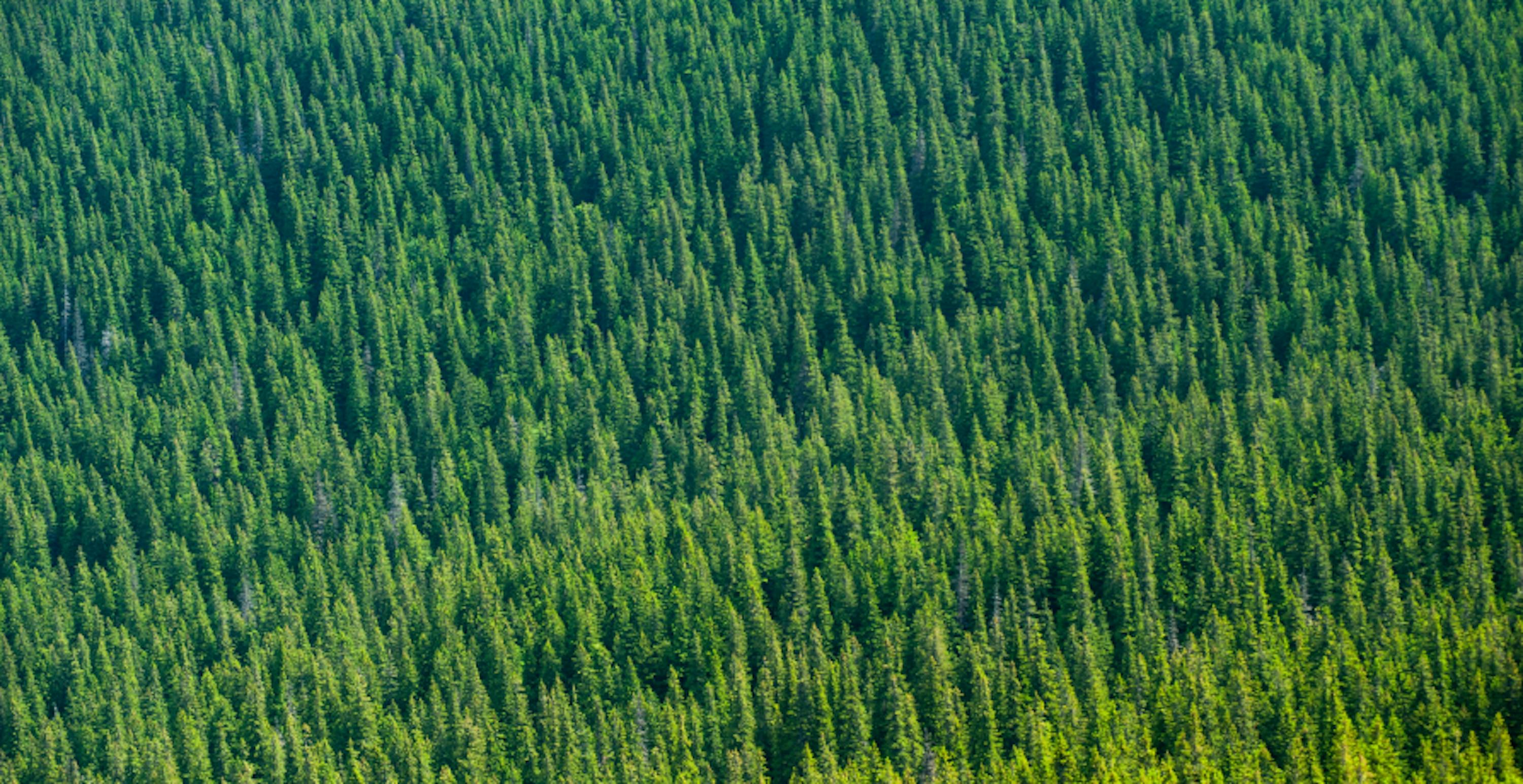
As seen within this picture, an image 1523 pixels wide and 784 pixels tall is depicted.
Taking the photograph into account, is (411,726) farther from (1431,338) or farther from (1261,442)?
(1431,338)

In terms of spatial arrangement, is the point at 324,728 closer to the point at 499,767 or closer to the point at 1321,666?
the point at 499,767

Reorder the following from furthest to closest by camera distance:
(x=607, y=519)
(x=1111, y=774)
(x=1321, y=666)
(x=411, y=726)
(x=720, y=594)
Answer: (x=607, y=519) → (x=720, y=594) → (x=411, y=726) → (x=1321, y=666) → (x=1111, y=774)

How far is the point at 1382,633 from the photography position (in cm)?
15188

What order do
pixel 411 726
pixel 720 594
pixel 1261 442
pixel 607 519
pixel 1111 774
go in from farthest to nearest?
pixel 607 519, pixel 1261 442, pixel 720 594, pixel 411 726, pixel 1111 774

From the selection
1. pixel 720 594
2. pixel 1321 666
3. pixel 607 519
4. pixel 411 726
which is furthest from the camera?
pixel 607 519

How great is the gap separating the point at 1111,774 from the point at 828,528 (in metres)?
43.3

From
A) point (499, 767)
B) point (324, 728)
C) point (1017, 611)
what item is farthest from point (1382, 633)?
point (324, 728)


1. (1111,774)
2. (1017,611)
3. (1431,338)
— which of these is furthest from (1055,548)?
(1431,338)

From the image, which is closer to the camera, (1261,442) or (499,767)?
(499,767)

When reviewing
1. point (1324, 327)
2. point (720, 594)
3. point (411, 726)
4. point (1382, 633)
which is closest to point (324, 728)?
point (411, 726)

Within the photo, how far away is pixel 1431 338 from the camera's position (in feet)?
637

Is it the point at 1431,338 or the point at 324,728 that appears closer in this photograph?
the point at 324,728

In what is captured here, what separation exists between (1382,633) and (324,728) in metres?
61.2

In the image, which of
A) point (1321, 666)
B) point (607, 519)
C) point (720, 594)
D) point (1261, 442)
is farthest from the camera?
point (607, 519)
